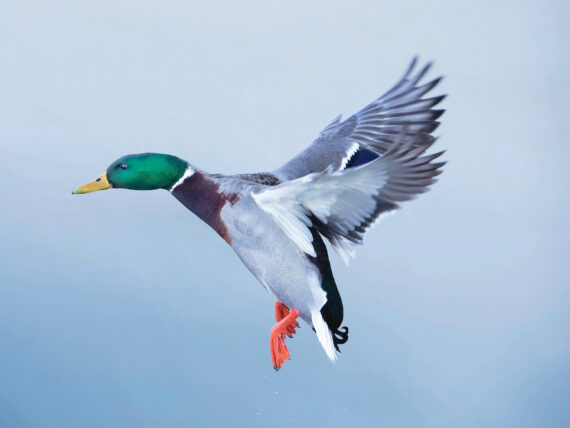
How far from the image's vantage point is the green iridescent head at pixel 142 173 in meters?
1.20

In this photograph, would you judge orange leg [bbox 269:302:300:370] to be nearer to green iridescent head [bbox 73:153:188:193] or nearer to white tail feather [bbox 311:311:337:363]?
white tail feather [bbox 311:311:337:363]

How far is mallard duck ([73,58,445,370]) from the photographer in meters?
1.11

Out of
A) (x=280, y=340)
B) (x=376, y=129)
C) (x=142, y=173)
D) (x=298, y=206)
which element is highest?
(x=376, y=129)

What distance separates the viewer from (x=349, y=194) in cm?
113

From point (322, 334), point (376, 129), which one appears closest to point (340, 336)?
point (322, 334)

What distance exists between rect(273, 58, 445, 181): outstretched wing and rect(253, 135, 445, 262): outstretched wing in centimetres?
15

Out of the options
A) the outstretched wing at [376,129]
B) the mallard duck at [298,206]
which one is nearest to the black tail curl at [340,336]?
the mallard duck at [298,206]

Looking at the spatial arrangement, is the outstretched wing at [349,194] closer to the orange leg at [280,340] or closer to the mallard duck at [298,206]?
the mallard duck at [298,206]

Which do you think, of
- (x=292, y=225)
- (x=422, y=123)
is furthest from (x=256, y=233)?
(x=422, y=123)

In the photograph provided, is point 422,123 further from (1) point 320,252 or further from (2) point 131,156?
(2) point 131,156

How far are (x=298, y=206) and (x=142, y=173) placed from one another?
0.24m

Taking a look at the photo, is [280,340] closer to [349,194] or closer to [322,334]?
[322,334]

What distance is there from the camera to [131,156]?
1.20 meters

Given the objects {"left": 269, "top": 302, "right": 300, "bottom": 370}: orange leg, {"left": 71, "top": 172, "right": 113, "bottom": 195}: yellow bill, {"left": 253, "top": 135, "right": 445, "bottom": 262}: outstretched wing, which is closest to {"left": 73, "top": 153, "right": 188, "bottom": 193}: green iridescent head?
{"left": 71, "top": 172, "right": 113, "bottom": 195}: yellow bill
